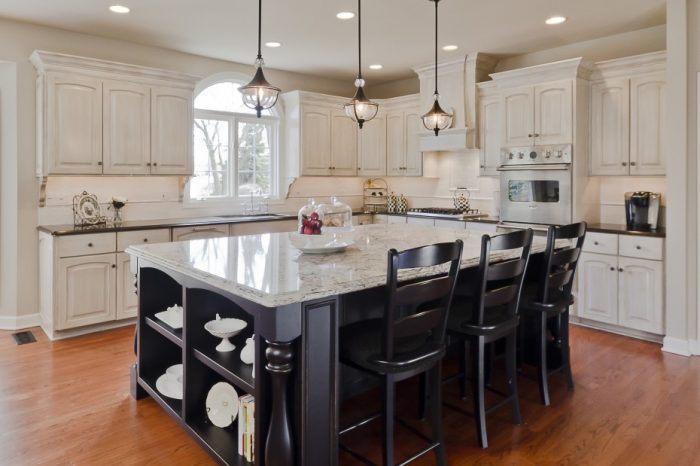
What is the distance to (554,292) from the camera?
3.03 m

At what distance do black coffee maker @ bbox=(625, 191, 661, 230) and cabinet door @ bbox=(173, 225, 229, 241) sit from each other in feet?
12.1

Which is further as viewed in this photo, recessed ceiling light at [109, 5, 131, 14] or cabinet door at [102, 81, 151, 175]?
cabinet door at [102, 81, 151, 175]

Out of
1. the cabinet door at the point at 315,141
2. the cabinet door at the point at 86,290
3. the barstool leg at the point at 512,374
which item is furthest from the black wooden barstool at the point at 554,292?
the cabinet door at the point at 315,141

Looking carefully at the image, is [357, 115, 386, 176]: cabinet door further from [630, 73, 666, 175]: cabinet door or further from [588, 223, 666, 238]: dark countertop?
[630, 73, 666, 175]: cabinet door

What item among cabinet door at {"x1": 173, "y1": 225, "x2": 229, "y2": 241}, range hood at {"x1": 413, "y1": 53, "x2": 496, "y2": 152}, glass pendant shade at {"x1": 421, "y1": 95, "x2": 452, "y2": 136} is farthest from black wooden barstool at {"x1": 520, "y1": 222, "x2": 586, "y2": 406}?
cabinet door at {"x1": 173, "y1": 225, "x2": 229, "y2": 241}

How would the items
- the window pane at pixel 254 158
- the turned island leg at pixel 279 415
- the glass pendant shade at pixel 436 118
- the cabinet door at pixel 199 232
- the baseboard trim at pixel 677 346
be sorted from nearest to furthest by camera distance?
the turned island leg at pixel 279 415
the glass pendant shade at pixel 436 118
the baseboard trim at pixel 677 346
the cabinet door at pixel 199 232
the window pane at pixel 254 158

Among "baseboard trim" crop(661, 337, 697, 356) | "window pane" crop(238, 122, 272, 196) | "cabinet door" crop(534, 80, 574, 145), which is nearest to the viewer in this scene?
"baseboard trim" crop(661, 337, 697, 356)

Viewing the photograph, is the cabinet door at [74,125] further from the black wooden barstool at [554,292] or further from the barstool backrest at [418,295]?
the black wooden barstool at [554,292]

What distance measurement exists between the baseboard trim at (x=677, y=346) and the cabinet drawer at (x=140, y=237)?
4.22 m

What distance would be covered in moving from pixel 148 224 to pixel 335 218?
258 cm

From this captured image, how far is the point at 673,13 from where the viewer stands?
3746mm

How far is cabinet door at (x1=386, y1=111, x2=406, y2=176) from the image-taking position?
628 cm

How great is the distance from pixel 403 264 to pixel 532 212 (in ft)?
10.9

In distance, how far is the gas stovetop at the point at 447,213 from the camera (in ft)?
18.1
